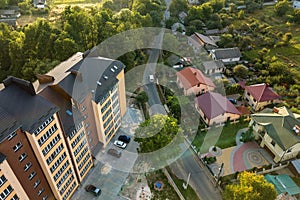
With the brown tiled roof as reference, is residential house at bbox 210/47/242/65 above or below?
above

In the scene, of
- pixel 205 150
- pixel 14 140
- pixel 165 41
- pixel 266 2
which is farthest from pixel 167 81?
pixel 266 2

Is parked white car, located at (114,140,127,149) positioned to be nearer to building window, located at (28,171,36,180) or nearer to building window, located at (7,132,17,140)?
building window, located at (28,171,36,180)

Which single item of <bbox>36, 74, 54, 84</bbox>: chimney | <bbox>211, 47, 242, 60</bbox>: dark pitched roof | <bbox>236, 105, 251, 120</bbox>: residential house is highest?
<bbox>36, 74, 54, 84</bbox>: chimney

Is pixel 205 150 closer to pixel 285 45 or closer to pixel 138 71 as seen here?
pixel 138 71

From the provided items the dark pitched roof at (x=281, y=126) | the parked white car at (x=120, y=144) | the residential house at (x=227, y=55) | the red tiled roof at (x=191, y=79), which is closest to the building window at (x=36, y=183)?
the parked white car at (x=120, y=144)

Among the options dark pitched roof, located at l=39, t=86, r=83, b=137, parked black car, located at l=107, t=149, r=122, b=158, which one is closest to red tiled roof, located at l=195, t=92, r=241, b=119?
parked black car, located at l=107, t=149, r=122, b=158

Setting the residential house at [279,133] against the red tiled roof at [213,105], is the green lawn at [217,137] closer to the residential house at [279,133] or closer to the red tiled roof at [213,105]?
the red tiled roof at [213,105]
